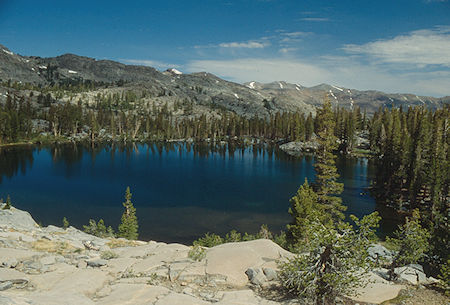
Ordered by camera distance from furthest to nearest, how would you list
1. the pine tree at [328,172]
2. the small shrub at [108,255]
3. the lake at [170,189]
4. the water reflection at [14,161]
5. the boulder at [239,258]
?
the water reflection at [14,161]
the lake at [170,189]
the pine tree at [328,172]
the small shrub at [108,255]
the boulder at [239,258]

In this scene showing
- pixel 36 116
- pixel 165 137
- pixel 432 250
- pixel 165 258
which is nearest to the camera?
pixel 165 258

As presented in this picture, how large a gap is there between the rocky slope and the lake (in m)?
22.0

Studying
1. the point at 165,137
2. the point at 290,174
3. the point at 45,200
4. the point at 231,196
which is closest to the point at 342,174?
the point at 290,174

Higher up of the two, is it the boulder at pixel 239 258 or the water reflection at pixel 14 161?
the boulder at pixel 239 258

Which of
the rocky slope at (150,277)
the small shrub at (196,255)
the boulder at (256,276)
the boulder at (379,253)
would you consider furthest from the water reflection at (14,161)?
the boulder at (379,253)

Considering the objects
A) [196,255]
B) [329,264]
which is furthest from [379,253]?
[196,255]

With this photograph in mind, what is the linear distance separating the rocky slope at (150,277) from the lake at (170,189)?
22042 millimetres

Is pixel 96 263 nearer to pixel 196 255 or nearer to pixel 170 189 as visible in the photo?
pixel 196 255

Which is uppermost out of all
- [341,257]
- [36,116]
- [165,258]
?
[36,116]

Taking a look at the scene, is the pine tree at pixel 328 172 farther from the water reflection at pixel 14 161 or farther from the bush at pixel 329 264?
the water reflection at pixel 14 161

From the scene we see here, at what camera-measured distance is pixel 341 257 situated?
1041cm

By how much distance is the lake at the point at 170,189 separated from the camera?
136ft

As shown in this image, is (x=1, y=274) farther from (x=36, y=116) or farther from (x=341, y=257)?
(x=36, y=116)

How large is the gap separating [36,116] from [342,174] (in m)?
150
